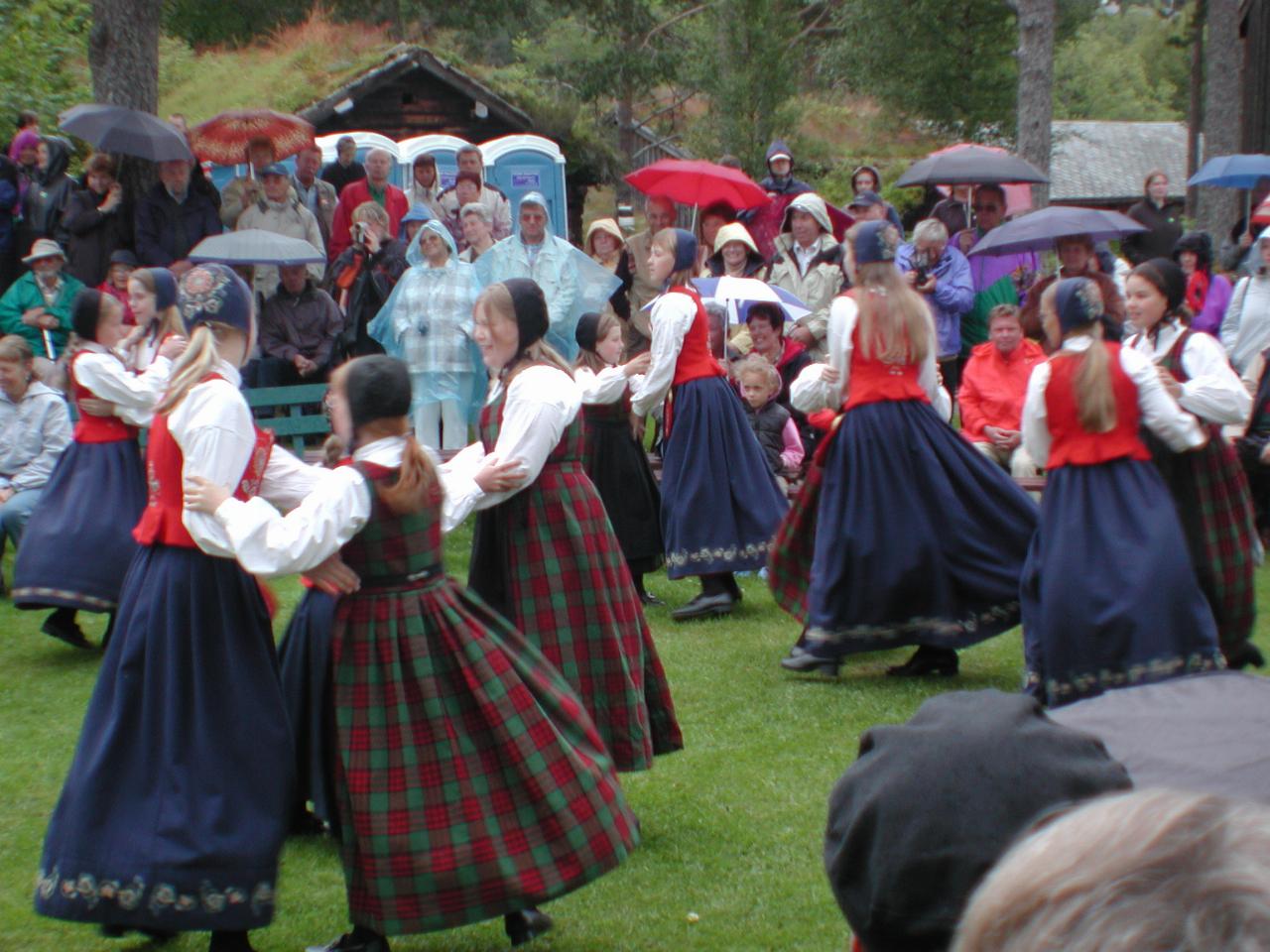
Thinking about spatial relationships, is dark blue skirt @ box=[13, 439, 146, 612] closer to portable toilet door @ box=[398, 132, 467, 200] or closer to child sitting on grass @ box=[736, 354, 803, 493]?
child sitting on grass @ box=[736, 354, 803, 493]

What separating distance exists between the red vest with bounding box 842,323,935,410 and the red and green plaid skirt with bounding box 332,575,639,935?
2.77 m

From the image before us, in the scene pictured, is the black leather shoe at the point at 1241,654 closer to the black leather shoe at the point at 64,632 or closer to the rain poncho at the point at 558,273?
the black leather shoe at the point at 64,632

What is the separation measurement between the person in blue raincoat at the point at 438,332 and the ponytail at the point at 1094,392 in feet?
19.1

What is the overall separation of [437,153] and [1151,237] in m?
8.19

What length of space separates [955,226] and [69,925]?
30.9 feet

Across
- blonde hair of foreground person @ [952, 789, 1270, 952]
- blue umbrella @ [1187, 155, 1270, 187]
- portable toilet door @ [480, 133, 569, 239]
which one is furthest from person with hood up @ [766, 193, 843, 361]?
blonde hair of foreground person @ [952, 789, 1270, 952]

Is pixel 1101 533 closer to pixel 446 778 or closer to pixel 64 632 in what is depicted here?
pixel 446 778

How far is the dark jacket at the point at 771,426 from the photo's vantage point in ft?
29.1

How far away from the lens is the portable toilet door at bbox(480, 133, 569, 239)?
17.8 meters

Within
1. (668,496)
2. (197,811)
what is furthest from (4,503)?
(197,811)

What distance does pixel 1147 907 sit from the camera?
3.22ft

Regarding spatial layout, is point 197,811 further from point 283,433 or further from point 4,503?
point 283,433

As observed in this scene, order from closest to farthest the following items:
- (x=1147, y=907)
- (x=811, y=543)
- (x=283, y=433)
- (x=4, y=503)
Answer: (x=1147, y=907) → (x=811, y=543) → (x=4, y=503) → (x=283, y=433)

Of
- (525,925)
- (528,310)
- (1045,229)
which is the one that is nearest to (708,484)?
(528,310)
